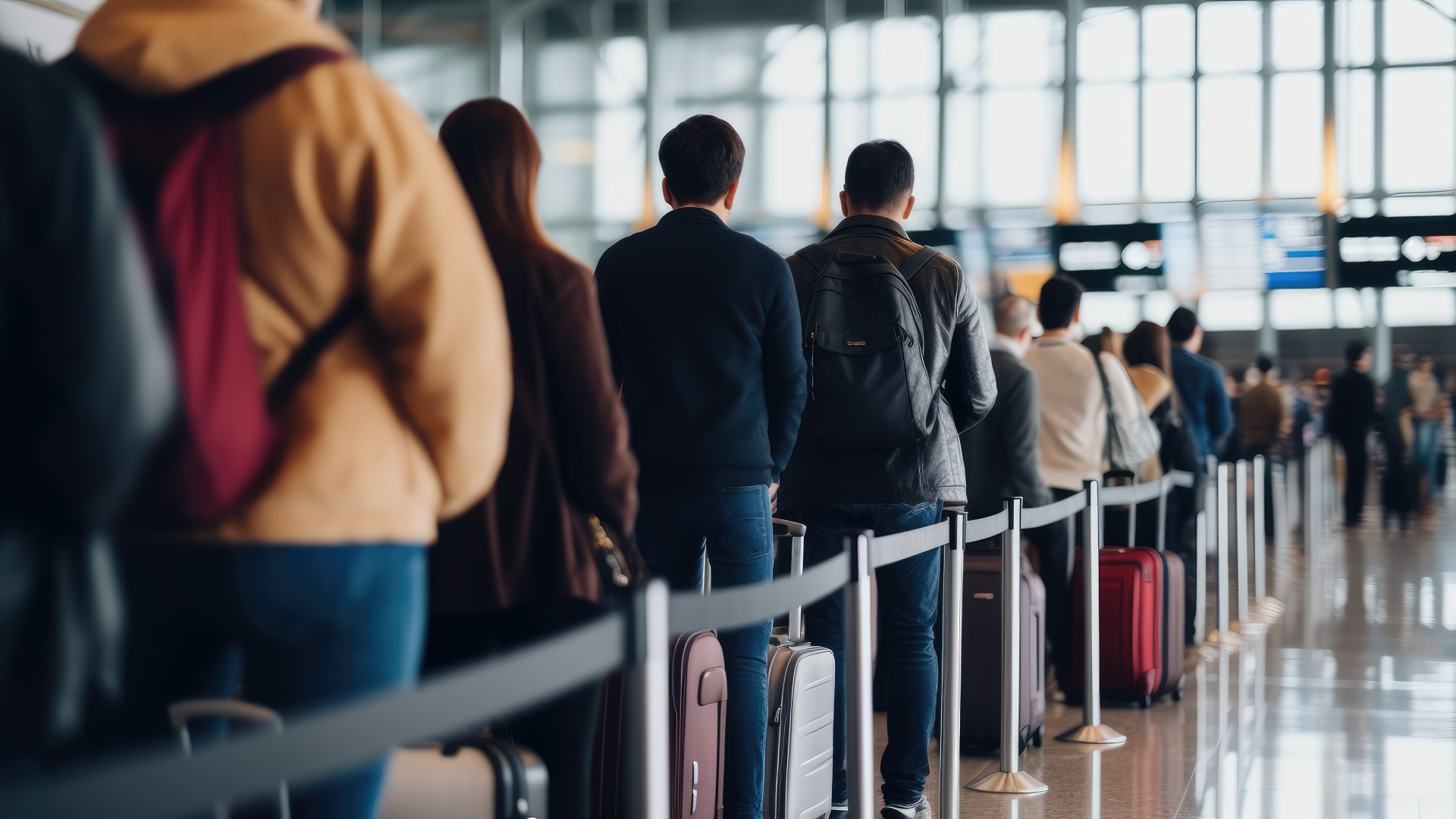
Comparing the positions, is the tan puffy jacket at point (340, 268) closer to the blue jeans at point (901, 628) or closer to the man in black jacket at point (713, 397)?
the man in black jacket at point (713, 397)

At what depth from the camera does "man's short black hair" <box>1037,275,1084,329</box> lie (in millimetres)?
5488

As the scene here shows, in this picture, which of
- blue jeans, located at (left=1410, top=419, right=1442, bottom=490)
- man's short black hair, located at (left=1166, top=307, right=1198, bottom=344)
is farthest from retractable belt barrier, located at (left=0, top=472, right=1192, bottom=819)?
blue jeans, located at (left=1410, top=419, right=1442, bottom=490)

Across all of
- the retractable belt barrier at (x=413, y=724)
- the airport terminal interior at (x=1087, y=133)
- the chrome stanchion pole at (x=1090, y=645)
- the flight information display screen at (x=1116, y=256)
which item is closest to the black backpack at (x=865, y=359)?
the retractable belt barrier at (x=413, y=724)

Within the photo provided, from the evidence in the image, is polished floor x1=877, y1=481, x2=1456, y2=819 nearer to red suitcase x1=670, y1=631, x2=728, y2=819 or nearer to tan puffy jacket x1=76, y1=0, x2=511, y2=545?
red suitcase x1=670, y1=631, x2=728, y2=819

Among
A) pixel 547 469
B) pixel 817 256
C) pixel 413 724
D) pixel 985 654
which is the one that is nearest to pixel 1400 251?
pixel 985 654

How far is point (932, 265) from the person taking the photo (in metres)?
3.63

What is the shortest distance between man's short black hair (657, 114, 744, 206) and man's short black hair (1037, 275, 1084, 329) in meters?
2.61

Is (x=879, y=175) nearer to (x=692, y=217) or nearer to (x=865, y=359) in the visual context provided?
(x=865, y=359)

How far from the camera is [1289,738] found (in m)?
4.88

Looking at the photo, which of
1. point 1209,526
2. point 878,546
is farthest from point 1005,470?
point 1209,526

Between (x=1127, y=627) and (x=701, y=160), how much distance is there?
310 cm

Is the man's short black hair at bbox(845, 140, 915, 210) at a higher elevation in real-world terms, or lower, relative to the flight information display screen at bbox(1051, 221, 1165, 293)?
lower

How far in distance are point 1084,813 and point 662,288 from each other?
6.63ft

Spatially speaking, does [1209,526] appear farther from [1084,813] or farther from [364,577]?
[364,577]
